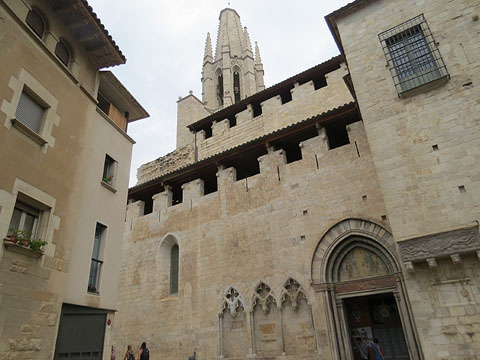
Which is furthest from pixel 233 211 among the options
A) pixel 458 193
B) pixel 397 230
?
pixel 458 193

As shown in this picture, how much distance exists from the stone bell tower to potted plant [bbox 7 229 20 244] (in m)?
27.2

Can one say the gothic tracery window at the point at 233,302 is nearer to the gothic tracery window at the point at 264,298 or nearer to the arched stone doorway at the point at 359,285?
the gothic tracery window at the point at 264,298

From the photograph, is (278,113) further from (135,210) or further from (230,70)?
(230,70)

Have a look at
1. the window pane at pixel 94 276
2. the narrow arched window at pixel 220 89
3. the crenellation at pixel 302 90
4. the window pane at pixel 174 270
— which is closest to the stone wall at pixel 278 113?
the crenellation at pixel 302 90

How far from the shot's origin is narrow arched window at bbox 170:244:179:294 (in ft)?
47.6

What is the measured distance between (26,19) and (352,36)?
8777 millimetres

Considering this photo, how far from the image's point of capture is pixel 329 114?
40.6ft

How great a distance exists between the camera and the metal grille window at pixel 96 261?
8194mm

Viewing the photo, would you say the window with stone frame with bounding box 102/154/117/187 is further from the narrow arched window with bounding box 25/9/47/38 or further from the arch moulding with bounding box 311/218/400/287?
the arch moulding with bounding box 311/218/400/287

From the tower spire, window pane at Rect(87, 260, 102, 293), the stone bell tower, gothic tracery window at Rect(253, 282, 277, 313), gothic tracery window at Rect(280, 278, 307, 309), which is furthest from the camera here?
the tower spire

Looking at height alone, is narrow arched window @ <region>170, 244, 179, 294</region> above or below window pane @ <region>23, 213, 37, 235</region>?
above

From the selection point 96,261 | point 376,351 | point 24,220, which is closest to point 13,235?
point 24,220

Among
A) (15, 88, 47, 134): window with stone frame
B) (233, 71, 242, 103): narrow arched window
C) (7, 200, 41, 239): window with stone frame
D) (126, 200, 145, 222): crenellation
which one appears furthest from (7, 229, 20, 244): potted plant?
(233, 71, 242, 103): narrow arched window

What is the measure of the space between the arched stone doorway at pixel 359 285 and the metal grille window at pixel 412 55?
4.25m
